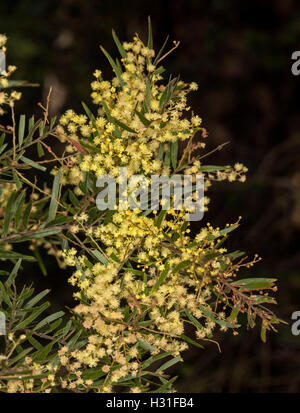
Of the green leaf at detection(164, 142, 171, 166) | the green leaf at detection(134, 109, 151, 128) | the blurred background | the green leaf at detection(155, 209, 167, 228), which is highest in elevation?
the blurred background

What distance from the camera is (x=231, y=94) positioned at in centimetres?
248

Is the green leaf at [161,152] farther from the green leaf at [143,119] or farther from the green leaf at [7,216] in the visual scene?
the green leaf at [7,216]

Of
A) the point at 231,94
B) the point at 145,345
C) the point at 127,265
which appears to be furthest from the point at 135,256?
the point at 231,94

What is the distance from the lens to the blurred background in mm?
1957

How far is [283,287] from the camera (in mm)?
2109

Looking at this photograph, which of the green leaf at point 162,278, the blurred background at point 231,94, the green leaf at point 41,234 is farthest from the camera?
the blurred background at point 231,94

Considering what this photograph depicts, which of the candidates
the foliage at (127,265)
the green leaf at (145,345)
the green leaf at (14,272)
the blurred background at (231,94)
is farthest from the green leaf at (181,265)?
the blurred background at (231,94)

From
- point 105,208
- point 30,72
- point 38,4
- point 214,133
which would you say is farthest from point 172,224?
point 214,133

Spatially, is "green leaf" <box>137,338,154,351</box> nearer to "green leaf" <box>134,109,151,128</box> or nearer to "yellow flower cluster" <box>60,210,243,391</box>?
"yellow flower cluster" <box>60,210,243,391</box>

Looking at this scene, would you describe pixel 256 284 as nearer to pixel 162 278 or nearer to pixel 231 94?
pixel 162 278

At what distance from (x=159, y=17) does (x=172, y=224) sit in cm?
205

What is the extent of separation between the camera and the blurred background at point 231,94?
196 cm

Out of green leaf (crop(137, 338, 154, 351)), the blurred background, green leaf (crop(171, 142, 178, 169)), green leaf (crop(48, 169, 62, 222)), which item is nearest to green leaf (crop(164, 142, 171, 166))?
green leaf (crop(171, 142, 178, 169))
